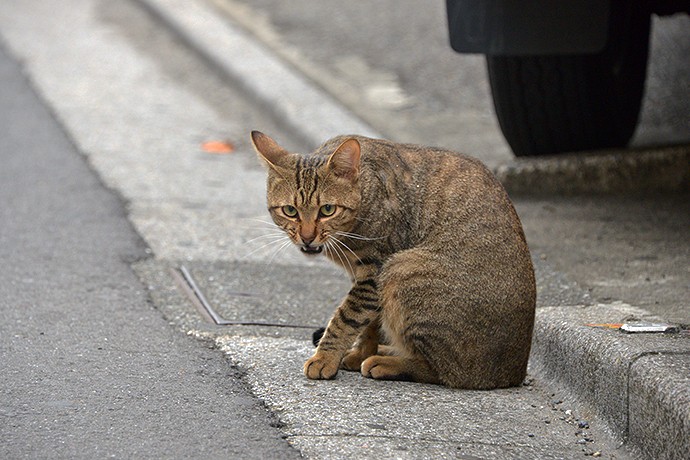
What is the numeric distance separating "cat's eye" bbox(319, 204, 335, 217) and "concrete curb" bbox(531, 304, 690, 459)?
85cm

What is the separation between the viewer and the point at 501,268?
389cm

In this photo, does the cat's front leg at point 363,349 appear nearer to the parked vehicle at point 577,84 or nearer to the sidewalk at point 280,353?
the sidewalk at point 280,353

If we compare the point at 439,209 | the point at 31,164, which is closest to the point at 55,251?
the point at 31,164

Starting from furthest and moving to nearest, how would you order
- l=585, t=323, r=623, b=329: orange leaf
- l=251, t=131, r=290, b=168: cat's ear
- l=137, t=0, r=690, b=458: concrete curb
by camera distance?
l=251, t=131, r=290, b=168: cat's ear → l=585, t=323, r=623, b=329: orange leaf → l=137, t=0, r=690, b=458: concrete curb

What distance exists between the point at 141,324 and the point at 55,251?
1.00m

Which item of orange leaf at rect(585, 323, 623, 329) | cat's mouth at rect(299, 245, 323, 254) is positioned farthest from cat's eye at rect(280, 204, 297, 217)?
orange leaf at rect(585, 323, 623, 329)

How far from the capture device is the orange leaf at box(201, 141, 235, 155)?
7055 mm

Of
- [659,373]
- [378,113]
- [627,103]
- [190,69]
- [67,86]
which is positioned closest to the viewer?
[659,373]

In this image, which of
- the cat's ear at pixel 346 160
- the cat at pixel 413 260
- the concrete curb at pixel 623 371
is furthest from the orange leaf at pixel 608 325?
the cat's ear at pixel 346 160

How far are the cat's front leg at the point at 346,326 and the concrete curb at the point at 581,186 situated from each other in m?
0.63

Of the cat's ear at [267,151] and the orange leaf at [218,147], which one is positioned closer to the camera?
the cat's ear at [267,151]

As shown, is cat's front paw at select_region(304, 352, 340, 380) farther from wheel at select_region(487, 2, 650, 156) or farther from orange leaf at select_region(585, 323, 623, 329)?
wheel at select_region(487, 2, 650, 156)

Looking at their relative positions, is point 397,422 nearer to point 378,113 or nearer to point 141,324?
point 141,324

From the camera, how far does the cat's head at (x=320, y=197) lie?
390 cm
